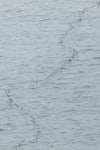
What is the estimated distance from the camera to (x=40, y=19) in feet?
6.53

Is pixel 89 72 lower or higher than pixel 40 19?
lower

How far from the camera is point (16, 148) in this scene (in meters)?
1.51

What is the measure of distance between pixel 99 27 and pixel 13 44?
32 cm

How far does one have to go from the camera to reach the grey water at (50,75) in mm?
1546

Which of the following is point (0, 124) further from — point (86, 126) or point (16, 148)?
point (86, 126)

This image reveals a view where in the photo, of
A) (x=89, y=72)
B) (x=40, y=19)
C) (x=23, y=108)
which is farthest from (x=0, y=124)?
(x=40, y=19)

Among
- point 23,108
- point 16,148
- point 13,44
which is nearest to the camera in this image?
point 16,148

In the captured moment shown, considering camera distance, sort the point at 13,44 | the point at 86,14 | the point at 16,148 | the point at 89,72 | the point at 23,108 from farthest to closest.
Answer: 1. the point at 86,14
2. the point at 13,44
3. the point at 89,72
4. the point at 23,108
5. the point at 16,148

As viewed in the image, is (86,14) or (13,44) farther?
(86,14)

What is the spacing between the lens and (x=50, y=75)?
1.75m

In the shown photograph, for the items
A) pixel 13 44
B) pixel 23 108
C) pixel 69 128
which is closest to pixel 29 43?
pixel 13 44

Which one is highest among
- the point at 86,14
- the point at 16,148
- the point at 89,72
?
the point at 86,14

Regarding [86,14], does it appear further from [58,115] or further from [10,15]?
[58,115]

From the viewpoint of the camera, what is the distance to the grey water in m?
1.55
